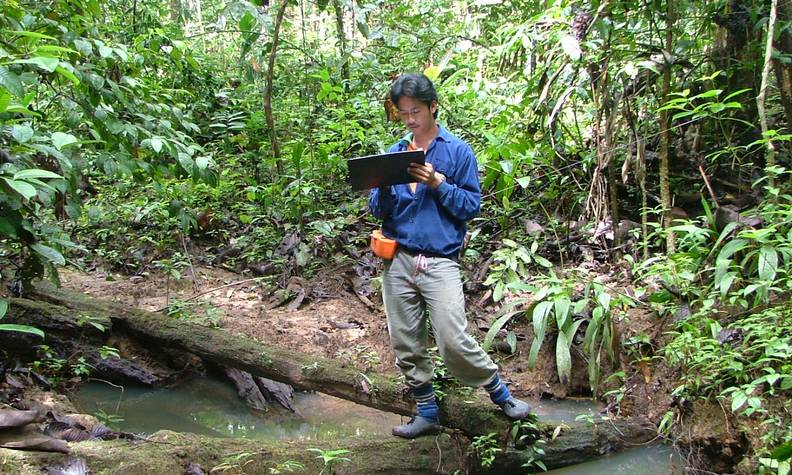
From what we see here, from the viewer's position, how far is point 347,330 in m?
5.68

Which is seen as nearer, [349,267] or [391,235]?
[391,235]

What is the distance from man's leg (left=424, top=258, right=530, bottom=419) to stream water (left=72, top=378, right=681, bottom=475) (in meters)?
1.25

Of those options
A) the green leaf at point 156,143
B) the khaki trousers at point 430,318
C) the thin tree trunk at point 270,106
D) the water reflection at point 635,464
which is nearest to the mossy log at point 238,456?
the khaki trousers at point 430,318

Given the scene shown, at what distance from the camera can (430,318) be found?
11.3 feet

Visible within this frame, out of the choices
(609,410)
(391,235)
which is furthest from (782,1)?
(391,235)

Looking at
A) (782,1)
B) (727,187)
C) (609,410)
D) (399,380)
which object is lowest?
(609,410)

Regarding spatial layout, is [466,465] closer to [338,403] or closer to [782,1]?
[338,403]

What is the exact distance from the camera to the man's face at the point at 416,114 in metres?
A: 3.29

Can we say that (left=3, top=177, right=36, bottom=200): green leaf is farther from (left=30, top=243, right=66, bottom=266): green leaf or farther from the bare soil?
the bare soil

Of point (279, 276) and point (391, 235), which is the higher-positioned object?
point (391, 235)

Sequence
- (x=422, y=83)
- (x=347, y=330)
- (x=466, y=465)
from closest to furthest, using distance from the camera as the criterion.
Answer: (x=422, y=83) → (x=466, y=465) → (x=347, y=330)

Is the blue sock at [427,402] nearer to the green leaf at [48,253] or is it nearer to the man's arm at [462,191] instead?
the man's arm at [462,191]

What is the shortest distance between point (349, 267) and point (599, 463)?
11.3ft

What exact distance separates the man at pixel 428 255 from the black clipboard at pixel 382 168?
0.05m
